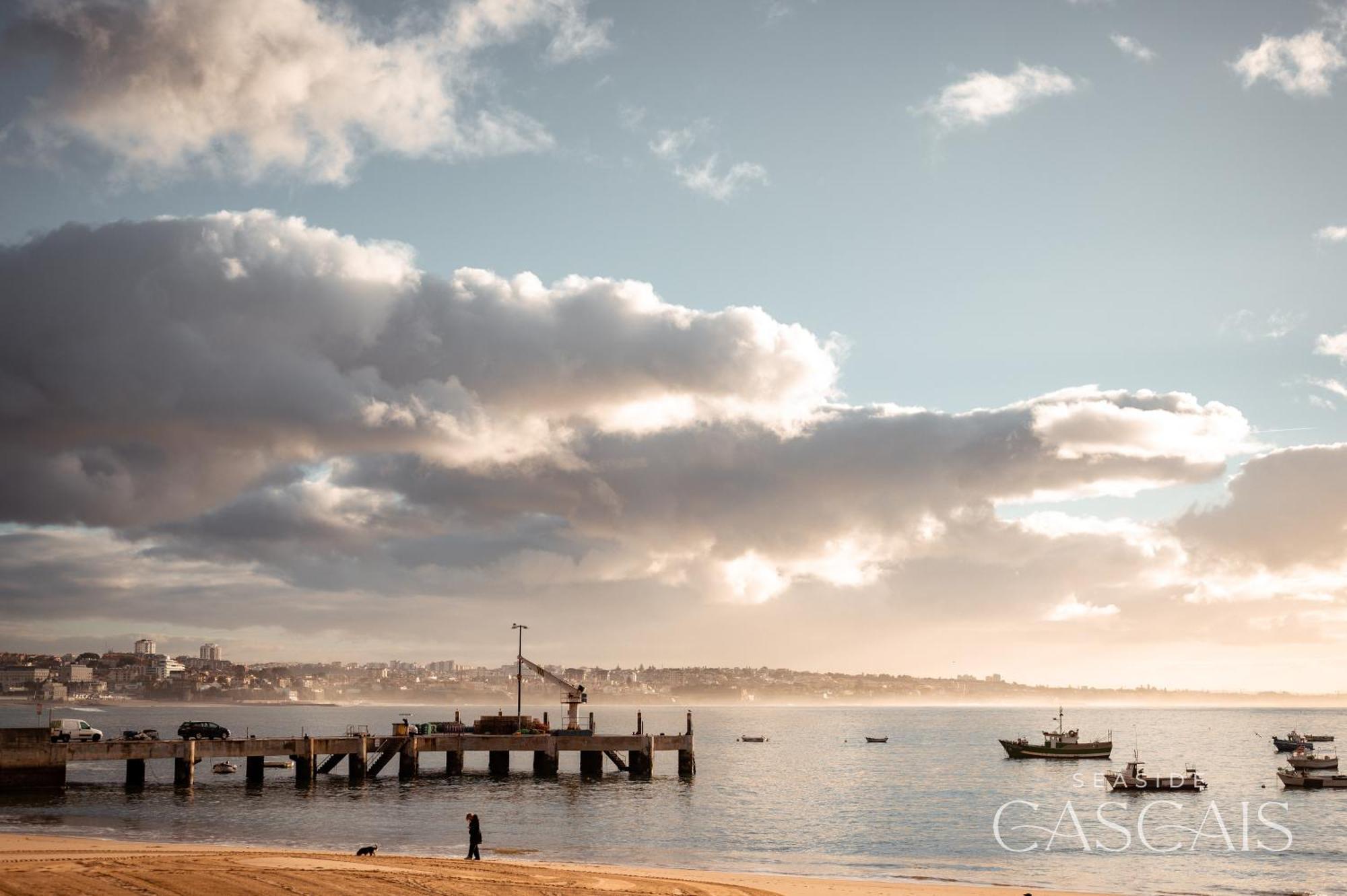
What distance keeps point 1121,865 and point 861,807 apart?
1271 inches

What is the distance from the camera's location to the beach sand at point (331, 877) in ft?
114

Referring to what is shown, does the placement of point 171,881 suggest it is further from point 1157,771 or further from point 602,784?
point 1157,771

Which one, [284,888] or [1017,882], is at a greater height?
[284,888]

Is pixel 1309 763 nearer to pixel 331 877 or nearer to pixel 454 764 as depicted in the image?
pixel 454 764

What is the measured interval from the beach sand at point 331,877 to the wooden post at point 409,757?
37.6m

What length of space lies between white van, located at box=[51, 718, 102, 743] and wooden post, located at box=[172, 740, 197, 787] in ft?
19.7

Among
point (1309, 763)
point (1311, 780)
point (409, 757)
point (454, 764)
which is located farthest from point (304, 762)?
point (1309, 763)

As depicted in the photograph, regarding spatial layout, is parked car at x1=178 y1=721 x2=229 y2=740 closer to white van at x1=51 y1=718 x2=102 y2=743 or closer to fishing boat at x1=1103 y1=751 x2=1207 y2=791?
white van at x1=51 y1=718 x2=102 y2=743

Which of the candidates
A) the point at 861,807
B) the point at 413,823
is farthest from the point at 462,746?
the point at 861,807

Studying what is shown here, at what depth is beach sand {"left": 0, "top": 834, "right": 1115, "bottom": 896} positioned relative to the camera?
34.7 meters

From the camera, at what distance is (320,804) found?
78062 mm

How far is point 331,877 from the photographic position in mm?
38031

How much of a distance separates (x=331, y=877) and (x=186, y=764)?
177ft

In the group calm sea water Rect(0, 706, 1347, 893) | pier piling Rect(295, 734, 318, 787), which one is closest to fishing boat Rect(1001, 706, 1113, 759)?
calm sea water Rect(0, 706, 1347, 893)
